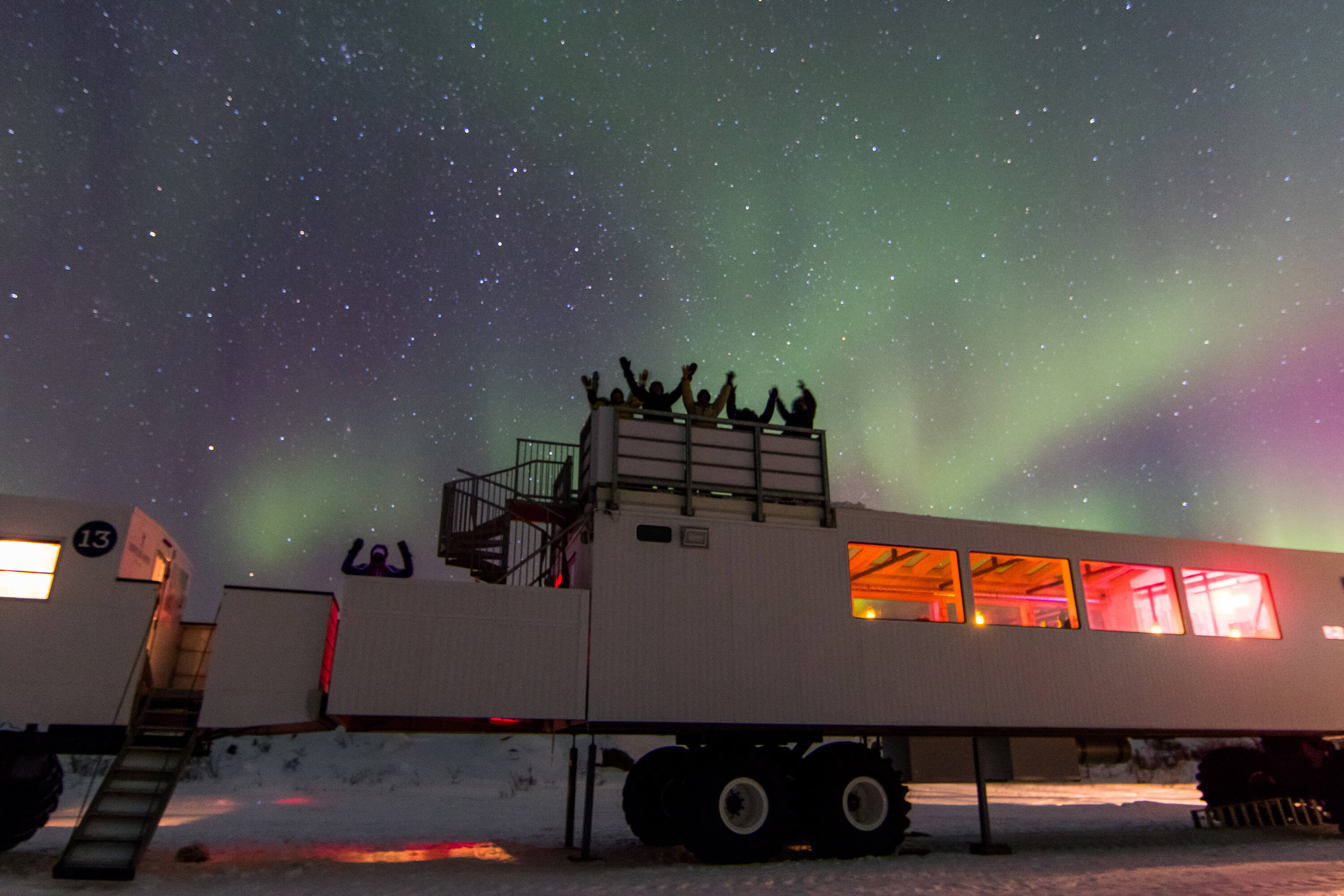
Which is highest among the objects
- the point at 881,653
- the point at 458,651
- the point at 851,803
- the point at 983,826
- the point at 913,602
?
the point at 913,602

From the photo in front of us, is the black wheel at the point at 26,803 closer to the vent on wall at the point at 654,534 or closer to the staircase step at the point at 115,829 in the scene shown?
the staircase step at the point at 115,829

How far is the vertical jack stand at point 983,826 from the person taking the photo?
13.6m

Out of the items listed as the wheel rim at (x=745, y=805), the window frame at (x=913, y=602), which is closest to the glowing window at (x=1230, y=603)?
the window frame at (x=913, y=602)

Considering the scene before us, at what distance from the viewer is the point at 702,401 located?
14805 mm

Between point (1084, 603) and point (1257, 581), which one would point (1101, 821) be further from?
point (1084, 603)

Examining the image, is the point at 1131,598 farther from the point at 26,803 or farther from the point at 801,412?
the point at 26,803

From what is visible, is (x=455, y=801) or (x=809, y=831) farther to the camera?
(x=455, y=801)

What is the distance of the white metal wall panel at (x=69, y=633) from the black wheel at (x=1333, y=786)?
20188mm

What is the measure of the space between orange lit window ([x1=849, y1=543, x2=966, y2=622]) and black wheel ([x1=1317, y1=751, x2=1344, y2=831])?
8306 mm

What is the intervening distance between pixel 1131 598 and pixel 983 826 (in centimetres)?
564

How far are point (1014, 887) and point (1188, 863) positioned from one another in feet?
14.4

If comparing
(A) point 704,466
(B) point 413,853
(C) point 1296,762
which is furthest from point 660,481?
(C) point 1296,762

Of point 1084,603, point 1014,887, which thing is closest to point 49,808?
point 1014,887

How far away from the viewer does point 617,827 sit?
750 inches
